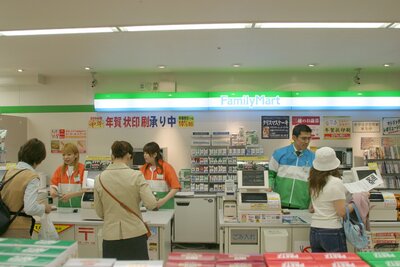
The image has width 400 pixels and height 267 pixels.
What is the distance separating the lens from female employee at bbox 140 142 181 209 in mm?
4254

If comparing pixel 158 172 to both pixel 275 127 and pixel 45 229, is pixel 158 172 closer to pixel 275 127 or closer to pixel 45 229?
pixel 45 229

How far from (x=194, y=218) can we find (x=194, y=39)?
333 cm

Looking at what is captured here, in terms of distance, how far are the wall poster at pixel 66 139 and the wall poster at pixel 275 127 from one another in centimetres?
384

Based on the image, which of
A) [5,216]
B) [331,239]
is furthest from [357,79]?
[5,216]

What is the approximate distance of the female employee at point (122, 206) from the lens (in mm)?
2889

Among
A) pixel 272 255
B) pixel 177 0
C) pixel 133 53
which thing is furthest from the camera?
pixel 133 53

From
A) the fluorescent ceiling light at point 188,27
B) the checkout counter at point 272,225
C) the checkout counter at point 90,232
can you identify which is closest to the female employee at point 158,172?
the checkout counter at point 90,232

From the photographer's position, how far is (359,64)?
257 inches

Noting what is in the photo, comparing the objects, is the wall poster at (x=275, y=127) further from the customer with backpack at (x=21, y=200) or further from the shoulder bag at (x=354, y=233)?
the customer with backpack at (x=21, y=200)

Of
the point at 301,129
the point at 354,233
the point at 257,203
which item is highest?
the point at 301,129

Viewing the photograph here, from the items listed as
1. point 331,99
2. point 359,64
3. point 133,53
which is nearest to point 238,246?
point 133,53

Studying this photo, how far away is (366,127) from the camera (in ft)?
23.4

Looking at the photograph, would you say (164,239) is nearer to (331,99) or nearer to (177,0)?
(177,0)

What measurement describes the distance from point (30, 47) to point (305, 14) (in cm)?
396
